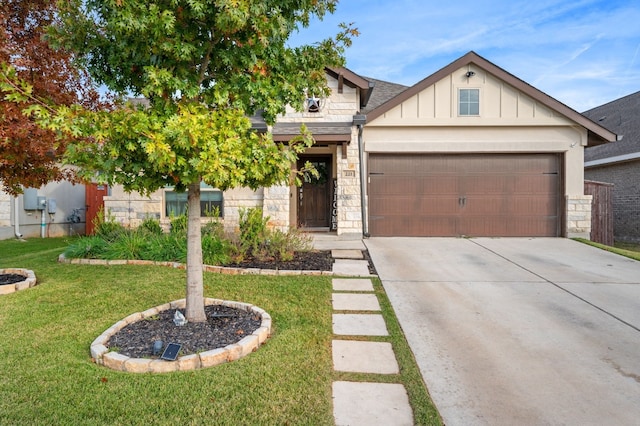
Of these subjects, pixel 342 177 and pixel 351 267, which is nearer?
pixel 351 267

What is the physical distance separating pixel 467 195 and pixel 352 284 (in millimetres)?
5948

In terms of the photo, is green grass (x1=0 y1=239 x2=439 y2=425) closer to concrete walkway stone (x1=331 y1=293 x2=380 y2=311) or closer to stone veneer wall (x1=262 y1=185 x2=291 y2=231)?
concrete walkway stone (x1=331 y1=293 x2=380 y2=311)

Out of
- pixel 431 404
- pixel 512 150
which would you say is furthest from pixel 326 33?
pixel 512 150

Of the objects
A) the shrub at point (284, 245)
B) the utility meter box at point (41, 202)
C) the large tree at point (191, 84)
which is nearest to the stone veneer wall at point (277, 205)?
the shrub at point (284, 245)

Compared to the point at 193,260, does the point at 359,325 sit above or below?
below

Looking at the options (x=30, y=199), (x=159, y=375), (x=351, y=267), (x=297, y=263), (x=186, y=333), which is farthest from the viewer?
(x=30, y=199)

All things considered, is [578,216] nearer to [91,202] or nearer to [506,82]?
[506,82]

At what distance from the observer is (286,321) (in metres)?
4.11

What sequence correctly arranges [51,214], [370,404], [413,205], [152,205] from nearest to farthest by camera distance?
[370,404]
[152,205]
[413,205]
[51,214]

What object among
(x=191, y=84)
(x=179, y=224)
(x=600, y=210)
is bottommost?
(x=179, y=224)

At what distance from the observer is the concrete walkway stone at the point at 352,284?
5.43 m

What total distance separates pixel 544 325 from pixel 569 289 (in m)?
1.75

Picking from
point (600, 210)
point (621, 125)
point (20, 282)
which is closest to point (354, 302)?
point (20, 282)

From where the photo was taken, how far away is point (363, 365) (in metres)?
3.23
